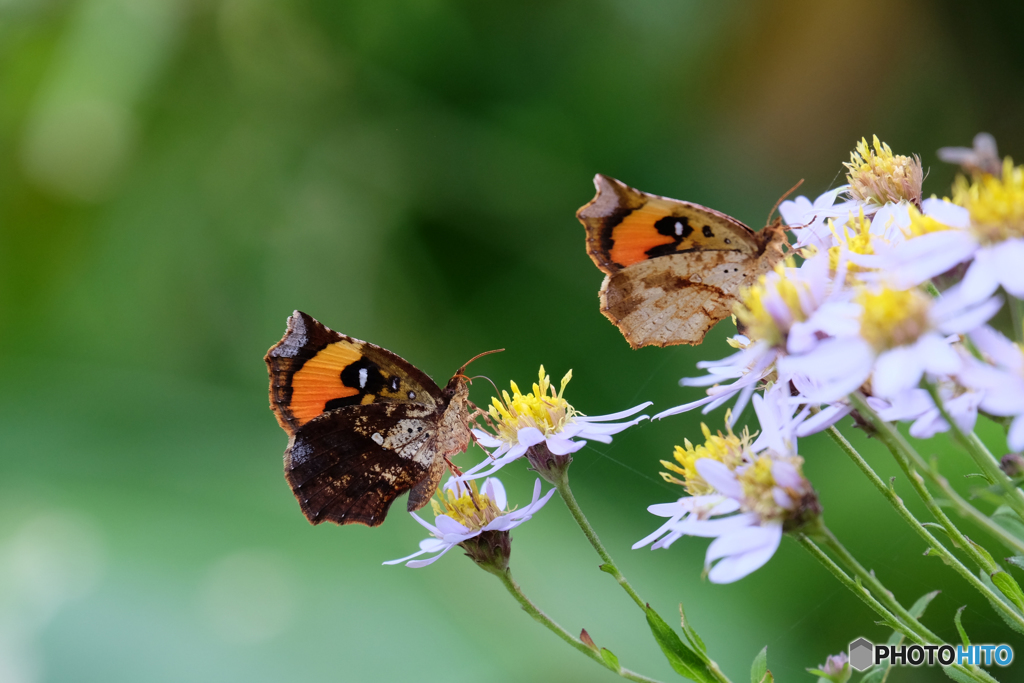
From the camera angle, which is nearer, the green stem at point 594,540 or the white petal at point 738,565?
the white petal at point 738,565

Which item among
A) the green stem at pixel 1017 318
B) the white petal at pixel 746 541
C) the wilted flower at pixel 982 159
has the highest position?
the wilted flower at pixel 982 159

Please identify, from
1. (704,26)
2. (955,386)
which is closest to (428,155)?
(704,26)

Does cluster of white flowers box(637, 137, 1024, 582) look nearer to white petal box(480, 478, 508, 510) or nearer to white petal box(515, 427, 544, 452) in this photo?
white petal box(515, 427, 544, 452)

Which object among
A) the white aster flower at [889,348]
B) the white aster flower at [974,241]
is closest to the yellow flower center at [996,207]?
the white aster flower at [974,241]

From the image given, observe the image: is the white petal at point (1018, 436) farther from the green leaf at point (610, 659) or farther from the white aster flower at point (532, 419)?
the white aster flower at point (532, 419)

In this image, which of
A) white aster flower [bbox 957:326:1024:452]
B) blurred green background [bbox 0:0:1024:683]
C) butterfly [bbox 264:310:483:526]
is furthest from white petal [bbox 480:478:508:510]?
blurred green background [bbox 0:0:1024:683]

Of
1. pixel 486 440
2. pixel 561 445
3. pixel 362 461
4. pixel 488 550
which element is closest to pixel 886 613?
pixel 561 445
